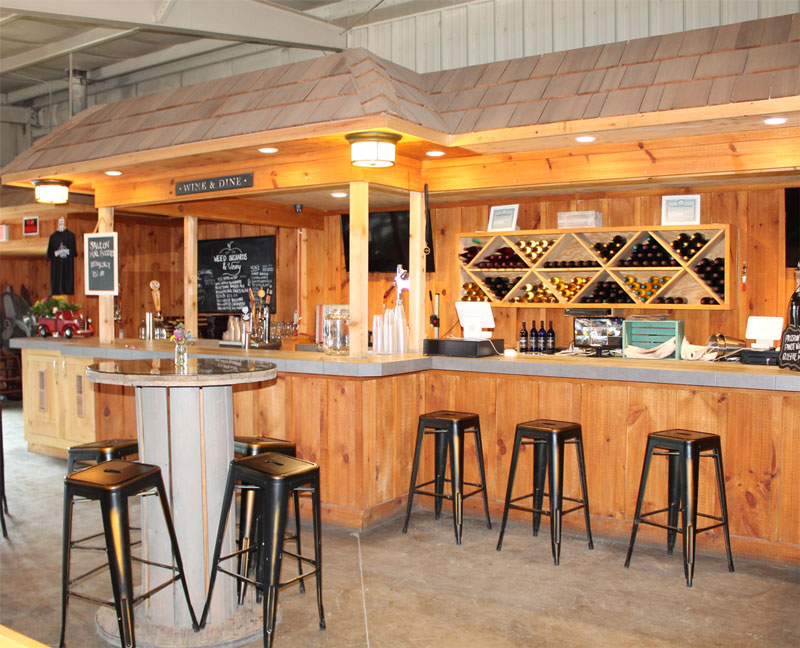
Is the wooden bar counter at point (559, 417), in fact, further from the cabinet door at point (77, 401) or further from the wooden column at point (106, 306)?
the wooden column at point (106, 306)

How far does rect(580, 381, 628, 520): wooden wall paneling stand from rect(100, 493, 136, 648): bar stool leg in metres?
2.74

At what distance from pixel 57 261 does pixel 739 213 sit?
272 inches

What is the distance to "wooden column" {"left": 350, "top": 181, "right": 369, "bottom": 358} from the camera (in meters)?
5.03

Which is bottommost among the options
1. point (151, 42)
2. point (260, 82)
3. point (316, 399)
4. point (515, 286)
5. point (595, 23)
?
point (316, 399)

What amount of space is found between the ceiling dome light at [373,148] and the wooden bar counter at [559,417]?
4.02 ft

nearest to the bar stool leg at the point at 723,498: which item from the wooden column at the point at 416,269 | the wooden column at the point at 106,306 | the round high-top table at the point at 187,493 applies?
the wooden column at the point at 416,269

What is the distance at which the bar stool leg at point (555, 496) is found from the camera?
425 centimetres

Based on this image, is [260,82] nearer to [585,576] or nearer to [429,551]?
[429,551]

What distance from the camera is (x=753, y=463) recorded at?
14.1ft

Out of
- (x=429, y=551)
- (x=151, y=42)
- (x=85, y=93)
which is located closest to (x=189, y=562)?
(x=429, y=551)

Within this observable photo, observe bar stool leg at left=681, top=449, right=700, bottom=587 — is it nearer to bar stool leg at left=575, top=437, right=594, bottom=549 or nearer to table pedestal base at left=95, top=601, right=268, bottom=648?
bar stool leg at left=575, top=437, right=594, bottom=549

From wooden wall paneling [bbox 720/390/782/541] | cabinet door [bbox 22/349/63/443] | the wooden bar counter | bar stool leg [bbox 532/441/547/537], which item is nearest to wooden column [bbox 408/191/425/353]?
the wooden bar counter

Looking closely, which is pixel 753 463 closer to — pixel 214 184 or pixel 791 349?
pixel 791 349

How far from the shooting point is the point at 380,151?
4.59m
